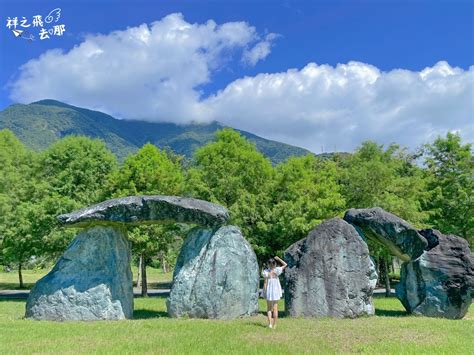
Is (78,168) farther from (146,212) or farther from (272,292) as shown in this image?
(272,292)


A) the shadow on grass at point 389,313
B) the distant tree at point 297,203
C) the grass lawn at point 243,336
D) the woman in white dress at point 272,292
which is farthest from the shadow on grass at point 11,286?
the shadow on grass at point 389,313

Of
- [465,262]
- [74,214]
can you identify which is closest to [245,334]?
[74,214]

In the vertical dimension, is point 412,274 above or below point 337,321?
above

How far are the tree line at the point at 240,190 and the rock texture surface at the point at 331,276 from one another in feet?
28.5

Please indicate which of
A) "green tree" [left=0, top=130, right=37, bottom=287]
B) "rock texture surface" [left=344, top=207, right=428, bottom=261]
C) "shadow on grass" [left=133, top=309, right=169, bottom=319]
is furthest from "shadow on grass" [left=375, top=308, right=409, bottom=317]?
"green tree" [left=0, top=130, right=37, bottom=287]

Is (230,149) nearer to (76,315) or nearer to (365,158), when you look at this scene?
(365,158)

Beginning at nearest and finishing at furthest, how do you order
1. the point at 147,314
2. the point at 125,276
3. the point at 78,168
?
1. the point at 125,276
2. the point at 147,314
3. the point at 78,168

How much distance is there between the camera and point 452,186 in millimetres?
29219

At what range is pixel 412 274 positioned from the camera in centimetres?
1780

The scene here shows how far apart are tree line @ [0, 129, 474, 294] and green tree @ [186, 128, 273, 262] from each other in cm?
7

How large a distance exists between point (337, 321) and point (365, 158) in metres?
18.7

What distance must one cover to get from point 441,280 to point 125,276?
11820 millimetres

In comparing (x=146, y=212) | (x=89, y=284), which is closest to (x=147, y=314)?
(x=89, y=284)

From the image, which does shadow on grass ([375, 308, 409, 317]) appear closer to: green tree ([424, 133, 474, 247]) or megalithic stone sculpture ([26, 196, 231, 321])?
megalithic stone sculpture ([26, 196, 231, 321])
